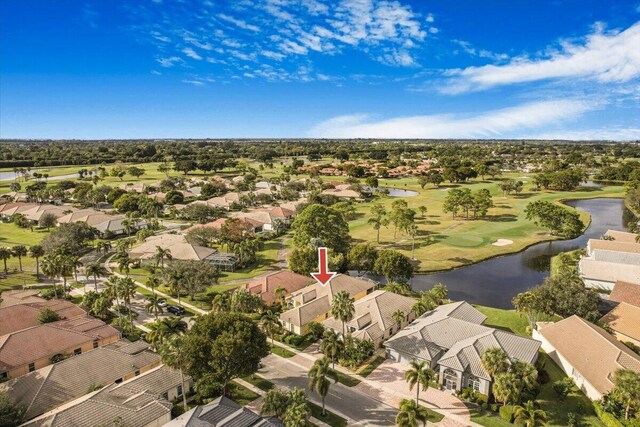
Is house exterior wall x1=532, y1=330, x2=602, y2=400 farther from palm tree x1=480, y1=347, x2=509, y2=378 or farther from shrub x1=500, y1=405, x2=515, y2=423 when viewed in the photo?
palm tree x1=480, y1=347, x2=509, y2=378

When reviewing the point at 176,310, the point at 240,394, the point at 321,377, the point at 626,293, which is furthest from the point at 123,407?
the point at 626,293

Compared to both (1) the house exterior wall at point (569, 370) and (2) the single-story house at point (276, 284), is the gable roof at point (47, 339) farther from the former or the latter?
(1) the house exterior wall at point (569, 370)

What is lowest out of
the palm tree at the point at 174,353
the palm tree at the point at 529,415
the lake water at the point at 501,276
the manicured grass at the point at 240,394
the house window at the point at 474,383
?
the lake water at the point at 501,276

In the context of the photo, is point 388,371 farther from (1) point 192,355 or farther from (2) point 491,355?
(1) point 192,355

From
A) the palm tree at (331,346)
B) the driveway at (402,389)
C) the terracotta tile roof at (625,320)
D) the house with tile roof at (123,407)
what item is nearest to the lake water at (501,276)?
the terracotta tile roof at (625,320)

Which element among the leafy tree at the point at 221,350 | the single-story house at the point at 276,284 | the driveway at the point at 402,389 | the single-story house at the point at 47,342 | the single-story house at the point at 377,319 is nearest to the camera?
the leafy tree at the point at 221,350
